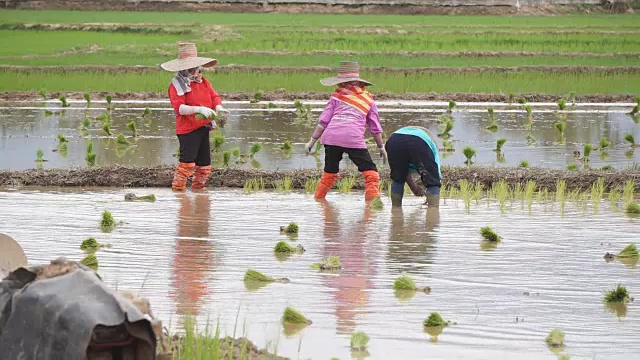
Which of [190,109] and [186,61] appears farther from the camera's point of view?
[186,61]

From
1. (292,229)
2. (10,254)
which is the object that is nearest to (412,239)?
(292,229)

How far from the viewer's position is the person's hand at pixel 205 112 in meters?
11.3

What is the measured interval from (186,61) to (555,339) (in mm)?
6108

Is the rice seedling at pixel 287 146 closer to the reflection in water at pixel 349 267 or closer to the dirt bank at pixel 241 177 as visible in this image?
the dirt bank at pixel 241 177

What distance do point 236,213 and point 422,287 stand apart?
124 inches

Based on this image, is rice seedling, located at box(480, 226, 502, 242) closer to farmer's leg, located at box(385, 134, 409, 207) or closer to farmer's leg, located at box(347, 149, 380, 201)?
farmer's leg, located at box(385, 134, 409, 207)

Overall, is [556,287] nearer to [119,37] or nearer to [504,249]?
[504,249]

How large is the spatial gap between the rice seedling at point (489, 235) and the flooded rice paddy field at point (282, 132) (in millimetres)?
4931

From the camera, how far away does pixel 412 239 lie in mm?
9188

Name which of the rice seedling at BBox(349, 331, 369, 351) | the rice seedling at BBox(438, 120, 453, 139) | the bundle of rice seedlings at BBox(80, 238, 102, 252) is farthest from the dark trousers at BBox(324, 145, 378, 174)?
the rice seedling at BBox(438, 120, 453, 139)

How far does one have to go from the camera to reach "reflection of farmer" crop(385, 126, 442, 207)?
10.5 metres

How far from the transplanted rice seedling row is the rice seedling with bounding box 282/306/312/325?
1694 cm

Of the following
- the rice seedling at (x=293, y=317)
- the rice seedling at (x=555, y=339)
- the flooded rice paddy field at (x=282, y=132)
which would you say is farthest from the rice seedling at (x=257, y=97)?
the rice seedling at (x=555, y=339)

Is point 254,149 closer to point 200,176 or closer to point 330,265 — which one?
point 200,176
